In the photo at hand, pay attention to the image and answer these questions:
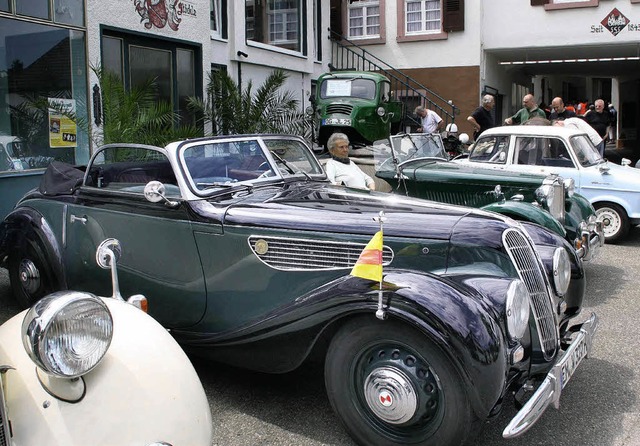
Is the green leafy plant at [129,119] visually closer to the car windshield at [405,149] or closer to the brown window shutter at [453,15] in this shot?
the car windshield at [405,149]

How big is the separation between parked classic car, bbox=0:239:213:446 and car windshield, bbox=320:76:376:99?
11085 millimetres

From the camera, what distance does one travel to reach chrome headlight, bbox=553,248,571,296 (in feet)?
12.5

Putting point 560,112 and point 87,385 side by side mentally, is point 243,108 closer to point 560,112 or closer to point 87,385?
point 560,112

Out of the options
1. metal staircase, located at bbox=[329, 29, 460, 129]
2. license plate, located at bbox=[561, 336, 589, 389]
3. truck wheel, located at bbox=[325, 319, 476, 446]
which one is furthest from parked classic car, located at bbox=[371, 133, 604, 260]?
metal staircase, located at bbox=[329, 29, 460, 129]

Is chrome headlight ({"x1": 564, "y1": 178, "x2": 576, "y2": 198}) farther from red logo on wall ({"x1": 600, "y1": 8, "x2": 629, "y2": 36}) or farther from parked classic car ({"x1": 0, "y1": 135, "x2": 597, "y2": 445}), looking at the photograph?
red logo on wall ({"x1": 600, "y1": 8, "x2": 629, "y2": 36})

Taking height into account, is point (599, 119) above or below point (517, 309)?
above

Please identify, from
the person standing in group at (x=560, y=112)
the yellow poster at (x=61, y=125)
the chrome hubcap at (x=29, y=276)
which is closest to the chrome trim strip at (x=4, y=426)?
the chrome hubcap at (x=29, y=276)

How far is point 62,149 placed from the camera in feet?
28.1

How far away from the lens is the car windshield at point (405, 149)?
734cm

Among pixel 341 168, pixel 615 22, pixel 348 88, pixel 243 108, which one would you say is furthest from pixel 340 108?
pixel 615 22

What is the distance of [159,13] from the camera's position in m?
9.95

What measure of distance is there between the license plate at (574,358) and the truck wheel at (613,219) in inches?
210

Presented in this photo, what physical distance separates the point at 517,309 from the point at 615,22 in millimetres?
14359

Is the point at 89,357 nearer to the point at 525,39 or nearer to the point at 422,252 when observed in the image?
the point at 422,252
